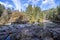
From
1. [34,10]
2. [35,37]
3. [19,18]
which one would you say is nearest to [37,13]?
[34,10]

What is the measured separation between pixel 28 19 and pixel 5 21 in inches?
247

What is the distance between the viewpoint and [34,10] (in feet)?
123

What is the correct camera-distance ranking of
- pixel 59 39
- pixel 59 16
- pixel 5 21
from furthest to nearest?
pixel 5 21, pixel 59 16, pixel 59 39

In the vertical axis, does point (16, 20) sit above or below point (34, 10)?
below

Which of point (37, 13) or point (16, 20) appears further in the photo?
point (37, 13)

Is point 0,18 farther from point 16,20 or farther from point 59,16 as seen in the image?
point 59,16

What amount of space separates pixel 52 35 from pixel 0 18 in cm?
2799

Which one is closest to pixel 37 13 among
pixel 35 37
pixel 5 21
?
pixel 5 21

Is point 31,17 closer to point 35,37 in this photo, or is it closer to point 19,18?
point 19,18

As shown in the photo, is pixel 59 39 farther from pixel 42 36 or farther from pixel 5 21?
pixel 5 21

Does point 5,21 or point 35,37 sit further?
point 5,21

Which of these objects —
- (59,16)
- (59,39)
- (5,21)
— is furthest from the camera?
(5,21)

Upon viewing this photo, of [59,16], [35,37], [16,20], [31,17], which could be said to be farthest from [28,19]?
[35,37]

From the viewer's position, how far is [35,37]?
11352 millimetres
